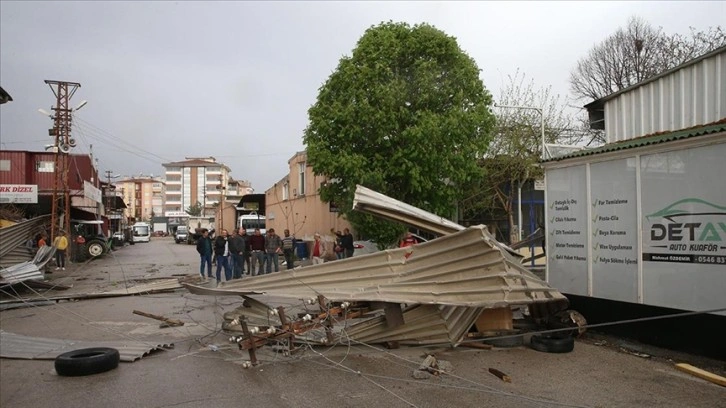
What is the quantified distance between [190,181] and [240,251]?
5294 inches

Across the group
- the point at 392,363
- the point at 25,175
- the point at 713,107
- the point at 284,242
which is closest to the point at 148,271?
the point at 284,242

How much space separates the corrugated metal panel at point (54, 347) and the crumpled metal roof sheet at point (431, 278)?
1.88 metres

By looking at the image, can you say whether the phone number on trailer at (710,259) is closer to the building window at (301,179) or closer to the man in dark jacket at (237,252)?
the man in dark jacket at (237,252)

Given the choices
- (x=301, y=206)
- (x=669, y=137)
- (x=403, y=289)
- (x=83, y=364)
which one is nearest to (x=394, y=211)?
(x=403, y=289)

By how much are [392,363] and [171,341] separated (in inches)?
163

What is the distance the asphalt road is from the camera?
600 cm

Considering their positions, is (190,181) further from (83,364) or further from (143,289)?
(83,364)

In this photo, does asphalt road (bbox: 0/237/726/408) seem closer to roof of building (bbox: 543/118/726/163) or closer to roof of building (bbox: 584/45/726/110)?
roof of building (bbox: 543/118/726/163)

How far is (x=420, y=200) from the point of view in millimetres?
17688

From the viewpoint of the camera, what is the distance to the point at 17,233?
1472 cm

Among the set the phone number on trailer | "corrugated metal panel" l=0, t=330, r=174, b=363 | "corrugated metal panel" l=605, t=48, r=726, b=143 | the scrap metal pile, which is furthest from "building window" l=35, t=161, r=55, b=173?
the phone number on trailer

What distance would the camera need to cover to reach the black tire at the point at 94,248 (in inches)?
1314

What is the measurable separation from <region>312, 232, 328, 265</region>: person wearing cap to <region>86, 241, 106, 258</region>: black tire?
660 inches

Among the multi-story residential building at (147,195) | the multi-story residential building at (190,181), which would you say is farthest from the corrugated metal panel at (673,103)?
the multi-story residential building at (147,195)
